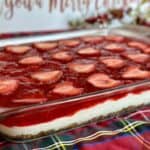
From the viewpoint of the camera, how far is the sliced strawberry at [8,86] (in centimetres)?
70

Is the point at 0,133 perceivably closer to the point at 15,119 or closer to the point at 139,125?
the point at 15,119

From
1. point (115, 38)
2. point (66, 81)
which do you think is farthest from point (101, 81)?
point (115, 38)

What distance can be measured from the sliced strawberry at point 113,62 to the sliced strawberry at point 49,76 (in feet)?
0.46

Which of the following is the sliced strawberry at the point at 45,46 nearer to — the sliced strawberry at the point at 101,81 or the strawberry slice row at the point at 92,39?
the strawberry slice row at the point at 92,39

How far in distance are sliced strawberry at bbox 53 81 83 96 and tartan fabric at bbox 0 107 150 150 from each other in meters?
0.07

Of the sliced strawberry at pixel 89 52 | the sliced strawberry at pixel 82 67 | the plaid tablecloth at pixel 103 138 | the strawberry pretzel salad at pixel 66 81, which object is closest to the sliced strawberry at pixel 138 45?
the strawberry pretzel salad at pixel 66 81

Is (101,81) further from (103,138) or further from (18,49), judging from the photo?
(18,49)

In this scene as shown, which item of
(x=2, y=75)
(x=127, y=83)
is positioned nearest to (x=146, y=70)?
(x=127, y=83)

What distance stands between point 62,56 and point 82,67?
0.32ft

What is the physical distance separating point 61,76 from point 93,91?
10cm

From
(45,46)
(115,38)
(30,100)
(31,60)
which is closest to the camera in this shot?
(30,100)

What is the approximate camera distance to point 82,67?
2.79 feet

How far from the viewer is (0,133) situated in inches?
25.6

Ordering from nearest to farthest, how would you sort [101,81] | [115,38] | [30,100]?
[30,100] < [101,81] < [115,38]
